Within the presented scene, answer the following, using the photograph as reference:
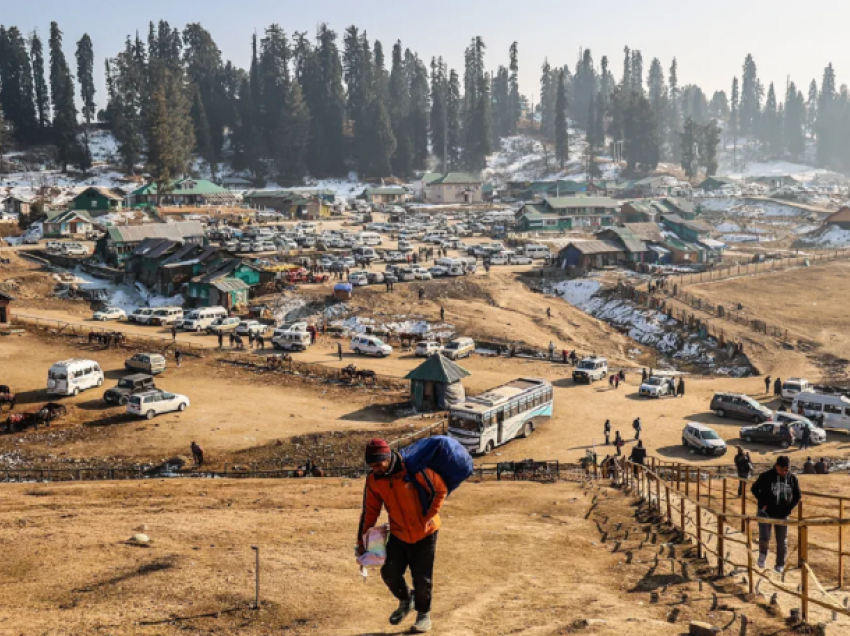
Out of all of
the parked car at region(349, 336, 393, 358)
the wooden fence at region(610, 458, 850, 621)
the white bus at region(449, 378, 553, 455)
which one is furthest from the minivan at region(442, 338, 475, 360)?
the wooden fence at region(610, 458, 850, 621)

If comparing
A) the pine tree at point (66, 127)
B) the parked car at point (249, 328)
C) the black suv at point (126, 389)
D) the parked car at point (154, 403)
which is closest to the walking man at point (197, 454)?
the parked car at point (154, 403)

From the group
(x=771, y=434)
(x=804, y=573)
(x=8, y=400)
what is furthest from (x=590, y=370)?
(x=804, y=573)

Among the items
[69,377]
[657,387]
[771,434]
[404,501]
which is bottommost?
[771,434]

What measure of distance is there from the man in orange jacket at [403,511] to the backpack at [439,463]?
0.05 ft

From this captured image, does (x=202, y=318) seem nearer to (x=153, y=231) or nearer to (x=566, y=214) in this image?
(x=153, y=231)

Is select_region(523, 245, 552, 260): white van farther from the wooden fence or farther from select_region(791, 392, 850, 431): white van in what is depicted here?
the wooden fence

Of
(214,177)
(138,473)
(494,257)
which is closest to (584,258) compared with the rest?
(494,257)

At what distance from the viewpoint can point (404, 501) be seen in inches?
341

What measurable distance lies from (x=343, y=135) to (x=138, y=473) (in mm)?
139652

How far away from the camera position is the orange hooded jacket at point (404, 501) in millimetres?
8602

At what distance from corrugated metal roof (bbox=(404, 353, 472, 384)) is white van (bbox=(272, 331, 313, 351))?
13739 mm

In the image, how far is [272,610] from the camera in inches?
437

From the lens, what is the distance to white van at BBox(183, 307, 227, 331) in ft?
183

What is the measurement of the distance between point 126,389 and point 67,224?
60.7 meters
